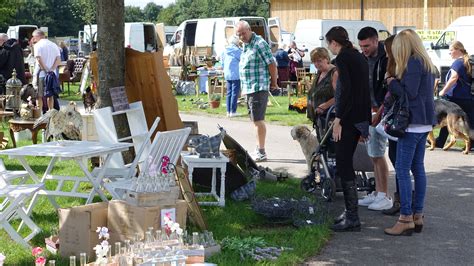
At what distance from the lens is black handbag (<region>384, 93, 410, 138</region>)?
6285 mm

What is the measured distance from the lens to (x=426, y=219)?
730cm

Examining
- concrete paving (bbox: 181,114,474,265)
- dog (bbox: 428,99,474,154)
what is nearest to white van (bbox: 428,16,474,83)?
dog (bbox: 428,99,474,154)

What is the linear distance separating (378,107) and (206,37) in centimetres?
2025

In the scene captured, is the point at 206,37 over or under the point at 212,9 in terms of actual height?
under

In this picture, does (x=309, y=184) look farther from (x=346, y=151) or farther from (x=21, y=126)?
(x=21, y=126)

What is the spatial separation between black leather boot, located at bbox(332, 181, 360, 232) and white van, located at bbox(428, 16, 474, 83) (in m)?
16.6

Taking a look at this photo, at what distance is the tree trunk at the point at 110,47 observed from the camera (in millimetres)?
8016

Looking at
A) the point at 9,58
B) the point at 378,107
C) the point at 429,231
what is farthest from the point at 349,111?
the point at 9,58

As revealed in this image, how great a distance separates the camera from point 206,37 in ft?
90.1

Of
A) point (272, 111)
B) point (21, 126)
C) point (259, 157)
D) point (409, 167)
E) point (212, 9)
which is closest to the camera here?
point (409, 167)

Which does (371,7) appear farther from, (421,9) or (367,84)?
(367,84)

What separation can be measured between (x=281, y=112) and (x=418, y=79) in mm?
10428

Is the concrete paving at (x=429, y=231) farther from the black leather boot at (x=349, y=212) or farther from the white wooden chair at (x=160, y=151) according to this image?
the white wooden chair at (x=160, y=151)

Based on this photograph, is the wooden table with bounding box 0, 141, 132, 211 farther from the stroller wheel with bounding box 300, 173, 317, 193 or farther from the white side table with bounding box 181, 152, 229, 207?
the stroller wheel with bounding box 300, 173, 317, 193
